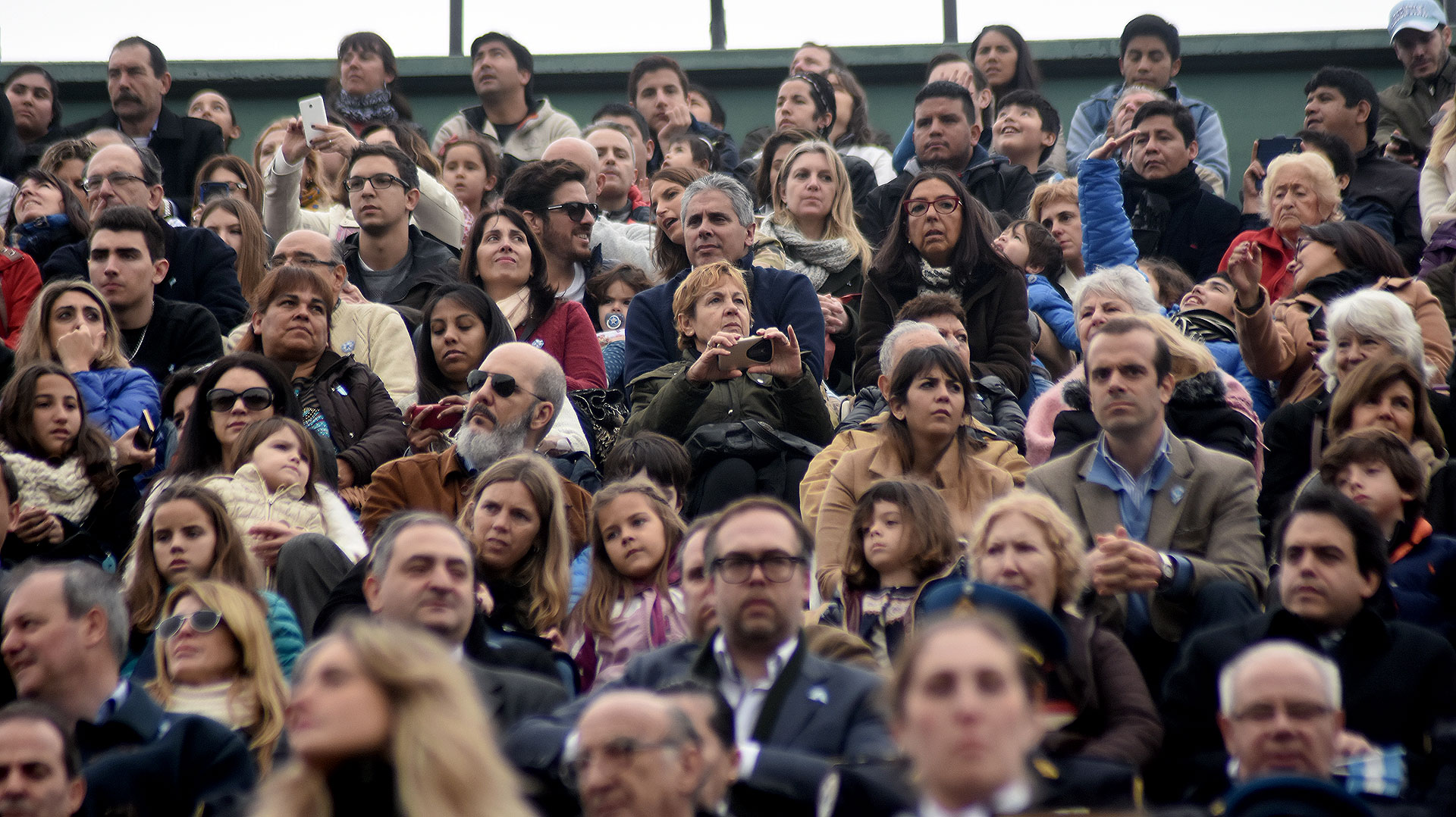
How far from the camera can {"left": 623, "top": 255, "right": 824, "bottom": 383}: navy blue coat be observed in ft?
24.0

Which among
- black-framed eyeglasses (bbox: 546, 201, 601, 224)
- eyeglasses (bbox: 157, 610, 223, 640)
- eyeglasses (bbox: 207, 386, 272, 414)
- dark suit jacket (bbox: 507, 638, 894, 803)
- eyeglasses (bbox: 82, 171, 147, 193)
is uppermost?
eyeglasses (bbox: 82, 171, 147, 193)

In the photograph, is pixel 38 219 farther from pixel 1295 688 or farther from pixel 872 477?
pixel 1295 688

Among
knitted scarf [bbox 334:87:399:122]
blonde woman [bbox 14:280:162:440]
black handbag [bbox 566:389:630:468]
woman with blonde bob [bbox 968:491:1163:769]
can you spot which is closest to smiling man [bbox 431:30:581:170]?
knitted scarf [bbox 334:87:399:122]

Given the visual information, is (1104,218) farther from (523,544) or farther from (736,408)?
(523,544)

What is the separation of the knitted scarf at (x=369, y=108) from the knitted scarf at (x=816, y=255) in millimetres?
3576

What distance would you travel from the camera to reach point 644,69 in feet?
37.5

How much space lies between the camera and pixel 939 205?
25.1 ft

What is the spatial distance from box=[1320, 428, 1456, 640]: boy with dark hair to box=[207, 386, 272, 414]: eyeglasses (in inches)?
147

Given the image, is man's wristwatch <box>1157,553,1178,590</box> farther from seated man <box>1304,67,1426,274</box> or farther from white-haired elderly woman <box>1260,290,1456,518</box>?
seated man <box>1304,67,1426,274</box>

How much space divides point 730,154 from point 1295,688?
24.3ft

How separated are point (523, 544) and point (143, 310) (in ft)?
9.83

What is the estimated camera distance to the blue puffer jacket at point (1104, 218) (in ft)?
27.4

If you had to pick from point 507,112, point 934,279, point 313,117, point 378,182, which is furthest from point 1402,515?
point 507,112

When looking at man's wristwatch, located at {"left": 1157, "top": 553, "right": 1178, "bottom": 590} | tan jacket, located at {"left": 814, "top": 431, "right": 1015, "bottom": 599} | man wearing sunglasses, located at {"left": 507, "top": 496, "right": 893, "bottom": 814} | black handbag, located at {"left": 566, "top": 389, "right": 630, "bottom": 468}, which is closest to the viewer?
man wearing sunglasses, located at {"left": 507, "top": 496, "right": 893, "bottom": 814}
